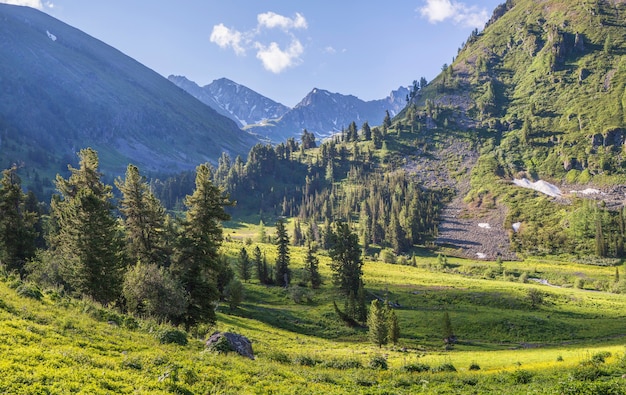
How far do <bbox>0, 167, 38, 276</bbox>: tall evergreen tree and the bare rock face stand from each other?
1740 inches

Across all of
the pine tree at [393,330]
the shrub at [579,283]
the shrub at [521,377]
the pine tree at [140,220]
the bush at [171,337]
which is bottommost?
the shrub at [579,283]

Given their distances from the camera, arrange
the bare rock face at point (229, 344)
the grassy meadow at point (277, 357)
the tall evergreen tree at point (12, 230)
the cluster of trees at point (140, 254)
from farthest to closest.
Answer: the tall evergreen tree at point (12, 230) → the cluster of trees at point (140, 254) → the bare rock face at point (229, 344) → the grassy meadow at point (277, 357)

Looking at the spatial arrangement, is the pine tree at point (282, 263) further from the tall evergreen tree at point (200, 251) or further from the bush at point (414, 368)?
the bush at point (414, 368)

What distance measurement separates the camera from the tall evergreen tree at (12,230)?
51312mm

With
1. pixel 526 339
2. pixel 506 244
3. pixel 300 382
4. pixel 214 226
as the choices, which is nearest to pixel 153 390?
pixel 300 382

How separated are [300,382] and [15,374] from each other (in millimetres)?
13258

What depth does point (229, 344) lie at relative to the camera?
2423cm

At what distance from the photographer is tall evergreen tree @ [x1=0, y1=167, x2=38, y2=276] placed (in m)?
51.3

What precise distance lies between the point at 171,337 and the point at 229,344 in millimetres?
3950

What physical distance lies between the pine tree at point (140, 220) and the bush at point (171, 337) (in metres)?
21.6

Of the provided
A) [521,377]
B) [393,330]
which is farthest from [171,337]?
[393,330]

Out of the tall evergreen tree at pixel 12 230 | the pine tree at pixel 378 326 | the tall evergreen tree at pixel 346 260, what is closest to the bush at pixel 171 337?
the pine tree at pixel 378 326

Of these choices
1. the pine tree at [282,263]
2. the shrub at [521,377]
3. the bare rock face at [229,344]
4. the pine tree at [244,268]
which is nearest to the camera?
the shrub at [521,377]

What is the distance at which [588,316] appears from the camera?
72688 millimetres
